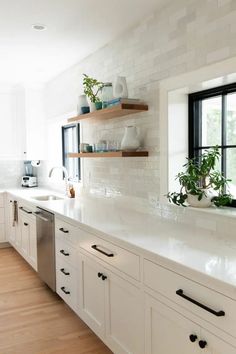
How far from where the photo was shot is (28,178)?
5754 millimetres

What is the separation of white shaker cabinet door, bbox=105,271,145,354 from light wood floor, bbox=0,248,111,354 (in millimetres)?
309

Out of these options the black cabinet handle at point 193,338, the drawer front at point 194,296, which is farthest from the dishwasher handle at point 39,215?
the black cabinet handle at point 193,338

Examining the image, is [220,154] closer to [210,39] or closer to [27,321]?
[210,39]

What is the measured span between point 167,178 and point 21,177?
12.8 feet

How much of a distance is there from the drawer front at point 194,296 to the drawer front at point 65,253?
1.10 meters

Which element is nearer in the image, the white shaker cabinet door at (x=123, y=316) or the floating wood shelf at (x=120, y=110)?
the white shaker cabinet door at (x=123, y=316)

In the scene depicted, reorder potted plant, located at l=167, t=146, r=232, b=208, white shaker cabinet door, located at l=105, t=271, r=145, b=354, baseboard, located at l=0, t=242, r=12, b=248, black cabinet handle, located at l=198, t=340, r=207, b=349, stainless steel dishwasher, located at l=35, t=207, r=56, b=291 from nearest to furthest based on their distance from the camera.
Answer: black cabinet handle, located at l=198, t=340, r=207, b=349, white shaker cabinet door, located at l=105, t=271, r=145, b=354, potted plant, located at l=167, t=146, r=232, b=208, stainless steel dishwasher, located at l=35, t=207, r=56, b=291, baseboard, located at l=0, t=242, r=12, b=248

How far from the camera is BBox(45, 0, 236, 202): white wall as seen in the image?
2.23 m

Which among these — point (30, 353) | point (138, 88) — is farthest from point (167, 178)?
point (30, 353)

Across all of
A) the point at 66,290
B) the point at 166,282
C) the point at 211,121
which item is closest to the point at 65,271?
the point at 66,290

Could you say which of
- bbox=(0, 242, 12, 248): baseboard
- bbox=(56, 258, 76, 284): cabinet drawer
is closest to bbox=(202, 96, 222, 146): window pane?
bbox=(56, 258, 76, 284): cabinet drawer

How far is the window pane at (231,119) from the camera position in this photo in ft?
7.89

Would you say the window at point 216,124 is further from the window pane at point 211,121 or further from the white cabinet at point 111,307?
the white cabinet at point 111,307

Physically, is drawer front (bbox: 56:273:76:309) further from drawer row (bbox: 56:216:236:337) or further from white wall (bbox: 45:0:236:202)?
white wall (bbox: 45:0:236:202)
